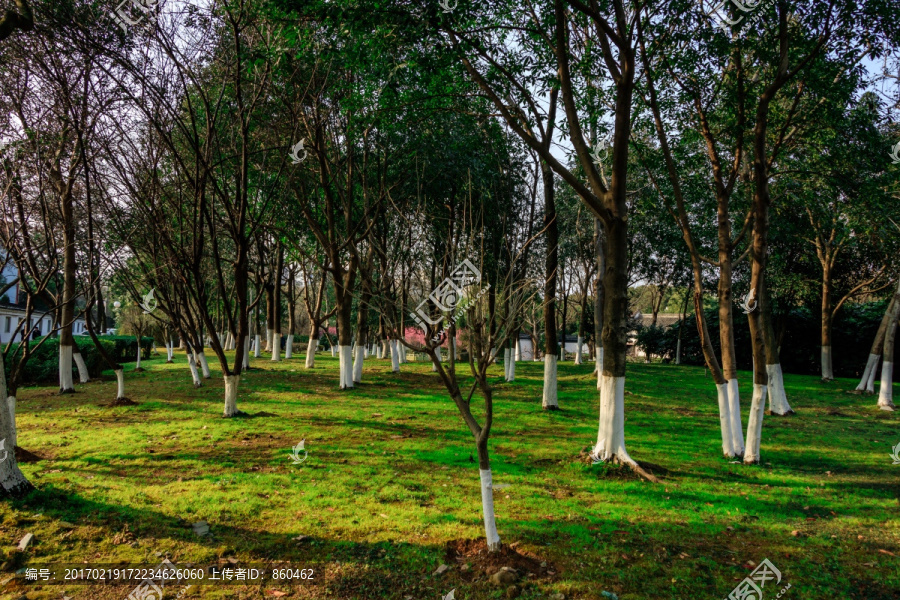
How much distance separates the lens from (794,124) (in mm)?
8680

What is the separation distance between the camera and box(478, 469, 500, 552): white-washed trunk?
4.20 m

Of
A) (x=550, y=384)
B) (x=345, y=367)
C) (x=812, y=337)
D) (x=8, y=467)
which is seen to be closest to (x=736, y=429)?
(x=550, y=384)

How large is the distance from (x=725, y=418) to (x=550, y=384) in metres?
4.20

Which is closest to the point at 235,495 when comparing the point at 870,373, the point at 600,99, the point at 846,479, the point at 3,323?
the point at 846,479

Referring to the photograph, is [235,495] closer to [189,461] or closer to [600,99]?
[189,461]

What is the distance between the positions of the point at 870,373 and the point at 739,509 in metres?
13.8

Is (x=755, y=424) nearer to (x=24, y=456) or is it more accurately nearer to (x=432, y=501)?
(x=432, y=501)

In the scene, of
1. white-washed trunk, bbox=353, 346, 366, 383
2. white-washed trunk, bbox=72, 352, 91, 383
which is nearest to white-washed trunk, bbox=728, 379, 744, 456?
white-washed trunk, bbox=353, 346, 366, 383
